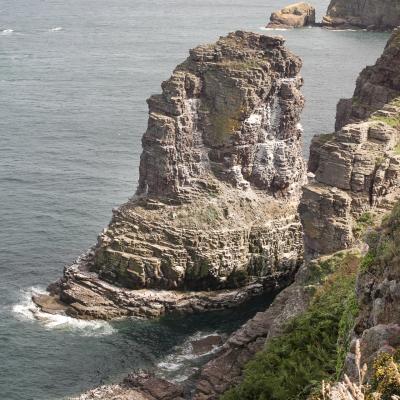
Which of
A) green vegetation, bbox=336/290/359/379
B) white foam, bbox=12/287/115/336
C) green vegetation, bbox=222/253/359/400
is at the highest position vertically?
green vegetation, bbox=336/290/359/379

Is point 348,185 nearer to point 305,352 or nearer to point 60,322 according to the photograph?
point 305,352

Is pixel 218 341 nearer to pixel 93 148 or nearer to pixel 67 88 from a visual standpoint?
pixel 93 148

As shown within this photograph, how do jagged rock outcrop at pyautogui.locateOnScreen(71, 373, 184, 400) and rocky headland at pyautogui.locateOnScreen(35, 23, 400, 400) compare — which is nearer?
jagged rock outcrop at pyautogui.locateOnScreen(71, 373, 184, 400)

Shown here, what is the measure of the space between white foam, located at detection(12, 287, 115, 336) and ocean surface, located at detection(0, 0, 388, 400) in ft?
0.66

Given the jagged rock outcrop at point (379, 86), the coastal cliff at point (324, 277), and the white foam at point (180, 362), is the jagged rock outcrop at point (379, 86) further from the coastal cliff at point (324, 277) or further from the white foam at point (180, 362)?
the white foam at point (180, 362)

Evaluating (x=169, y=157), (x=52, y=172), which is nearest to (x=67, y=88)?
(x=52, y=172)

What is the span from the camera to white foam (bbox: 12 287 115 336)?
263 ft

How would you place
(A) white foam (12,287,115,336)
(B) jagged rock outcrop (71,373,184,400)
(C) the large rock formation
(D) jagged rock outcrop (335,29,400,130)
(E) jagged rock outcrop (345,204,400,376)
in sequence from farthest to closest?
(C) the large rock formation
(D) jagged rock outcrop (335,29,400,130)
(A) white foam (12,287,115,336)
(B) jagged rock outcrop (71,373,184,400)
(E) jagged rock outcrop (345,204,400,376)

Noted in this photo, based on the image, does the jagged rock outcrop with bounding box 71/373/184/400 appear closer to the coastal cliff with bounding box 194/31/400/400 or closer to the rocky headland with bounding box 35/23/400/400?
the rocky headland with bounding box 35/23/400/400

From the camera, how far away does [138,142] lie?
130750mm

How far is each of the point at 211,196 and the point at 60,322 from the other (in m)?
22.8

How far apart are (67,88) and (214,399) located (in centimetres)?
10655

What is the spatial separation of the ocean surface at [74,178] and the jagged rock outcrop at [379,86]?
23447mm

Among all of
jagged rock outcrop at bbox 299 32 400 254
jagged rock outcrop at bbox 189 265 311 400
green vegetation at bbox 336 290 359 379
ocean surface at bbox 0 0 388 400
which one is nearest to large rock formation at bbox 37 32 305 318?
ocean surface at bbox 0 0 388 400
